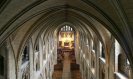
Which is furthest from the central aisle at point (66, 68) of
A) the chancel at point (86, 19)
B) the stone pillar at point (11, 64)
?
the stone pillar at point (11, 64)

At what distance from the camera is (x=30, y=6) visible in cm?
1188

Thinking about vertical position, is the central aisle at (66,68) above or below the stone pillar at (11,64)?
below

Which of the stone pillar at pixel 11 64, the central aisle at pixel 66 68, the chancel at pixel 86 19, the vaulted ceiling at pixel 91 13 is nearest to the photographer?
the vaulted ceiling at pixel 91 13

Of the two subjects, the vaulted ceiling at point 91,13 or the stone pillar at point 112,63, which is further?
the stone pillar at point 112,63

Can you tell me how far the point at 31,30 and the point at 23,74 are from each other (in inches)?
131

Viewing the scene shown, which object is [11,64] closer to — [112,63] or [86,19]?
[112,63]

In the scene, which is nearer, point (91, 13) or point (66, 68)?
point (91, 13)

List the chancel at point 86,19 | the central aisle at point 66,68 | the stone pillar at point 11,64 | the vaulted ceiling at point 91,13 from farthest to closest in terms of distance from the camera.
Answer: the central aisle at point 66,68
the stone pillar at point 11,64
the chancel at point 86,19
the vaulted ceiling at point 91,13

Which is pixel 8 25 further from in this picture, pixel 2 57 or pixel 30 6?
pixel 2 57

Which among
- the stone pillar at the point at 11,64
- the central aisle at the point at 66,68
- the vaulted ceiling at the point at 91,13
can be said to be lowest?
the central aisle at the point at 66,68

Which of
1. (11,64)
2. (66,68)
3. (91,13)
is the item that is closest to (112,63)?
(91,13)

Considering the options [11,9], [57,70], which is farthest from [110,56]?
[57,70]

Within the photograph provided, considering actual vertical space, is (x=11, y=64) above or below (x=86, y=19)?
below

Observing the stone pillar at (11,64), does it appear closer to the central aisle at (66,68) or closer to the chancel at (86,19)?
the chancel at (86,19)
